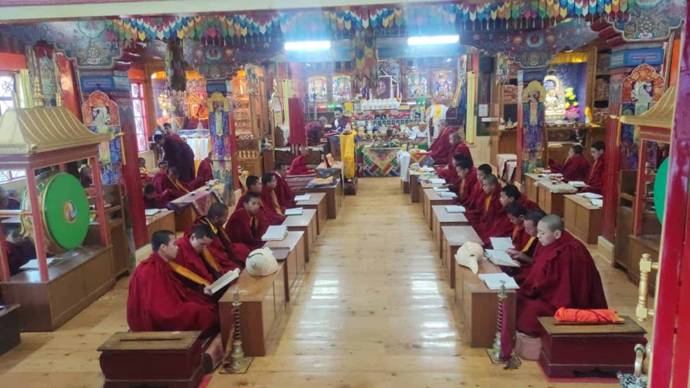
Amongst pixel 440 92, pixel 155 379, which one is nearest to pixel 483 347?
pixel 155 379

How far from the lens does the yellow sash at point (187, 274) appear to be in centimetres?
456

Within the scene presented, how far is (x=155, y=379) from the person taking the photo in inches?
151

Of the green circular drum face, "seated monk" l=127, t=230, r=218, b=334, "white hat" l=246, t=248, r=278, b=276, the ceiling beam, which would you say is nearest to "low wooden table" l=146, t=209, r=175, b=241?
the green circular drum face

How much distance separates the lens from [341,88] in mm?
19188

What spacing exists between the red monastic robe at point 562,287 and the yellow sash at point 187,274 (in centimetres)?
286

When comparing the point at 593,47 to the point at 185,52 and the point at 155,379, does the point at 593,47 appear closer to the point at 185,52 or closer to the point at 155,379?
the point at 185,52

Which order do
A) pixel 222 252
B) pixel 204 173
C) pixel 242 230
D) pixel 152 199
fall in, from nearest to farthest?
pixel 222 252 → pixel 242 230 → pixel 152 199 → pixel 204 173

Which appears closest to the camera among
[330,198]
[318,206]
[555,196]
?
[318,206]

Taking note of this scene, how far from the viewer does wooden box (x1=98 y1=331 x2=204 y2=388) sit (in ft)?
12.3

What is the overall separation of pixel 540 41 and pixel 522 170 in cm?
252

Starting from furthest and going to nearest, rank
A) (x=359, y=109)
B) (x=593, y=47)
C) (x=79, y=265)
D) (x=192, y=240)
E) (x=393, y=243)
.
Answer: (x=359, y=109), (x=593, y=47), (x=393, y=243), (x=79, y=265), (x=192, y=240)

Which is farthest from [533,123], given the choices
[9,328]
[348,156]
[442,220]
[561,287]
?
[9,328]

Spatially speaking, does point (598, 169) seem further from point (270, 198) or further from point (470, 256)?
point (270, 198)

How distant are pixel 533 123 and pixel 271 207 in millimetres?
5373
